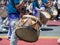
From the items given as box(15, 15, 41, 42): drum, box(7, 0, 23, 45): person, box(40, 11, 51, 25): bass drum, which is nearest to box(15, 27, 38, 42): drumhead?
box(15, 15, 41, 42): drum

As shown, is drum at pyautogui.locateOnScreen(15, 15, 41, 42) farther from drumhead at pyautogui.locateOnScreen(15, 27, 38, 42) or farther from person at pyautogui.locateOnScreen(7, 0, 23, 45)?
person at pyautogui.locateOnScreen(7, 0, 23, 45)

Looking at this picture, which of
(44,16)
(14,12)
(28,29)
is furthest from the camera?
(44,16)

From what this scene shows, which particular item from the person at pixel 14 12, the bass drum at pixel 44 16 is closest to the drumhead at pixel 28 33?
the person at pixel 14 12

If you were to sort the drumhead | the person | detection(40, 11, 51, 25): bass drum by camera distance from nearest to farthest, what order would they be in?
1. the drumhead
2. the person
3. detection(40, 11, 51, 25): bass drum

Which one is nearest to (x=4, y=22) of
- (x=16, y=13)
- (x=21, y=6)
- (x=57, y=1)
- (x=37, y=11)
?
(x=37, y=11)

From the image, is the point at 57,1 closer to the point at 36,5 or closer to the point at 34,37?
the point at 36,5

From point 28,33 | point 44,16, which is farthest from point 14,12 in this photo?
point 44,16

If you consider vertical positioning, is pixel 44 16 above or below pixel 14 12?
below

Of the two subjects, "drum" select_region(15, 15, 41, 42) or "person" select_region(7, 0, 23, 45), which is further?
"person" select_region(7, 0, 23, 45)

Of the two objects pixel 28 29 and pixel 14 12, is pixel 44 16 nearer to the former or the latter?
pixel 14 12

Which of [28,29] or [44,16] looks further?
[44,16]

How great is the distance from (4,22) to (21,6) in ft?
23.4

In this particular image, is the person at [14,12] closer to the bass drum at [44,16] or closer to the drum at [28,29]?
the drum at [28,29]

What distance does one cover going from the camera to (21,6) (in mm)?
7109
